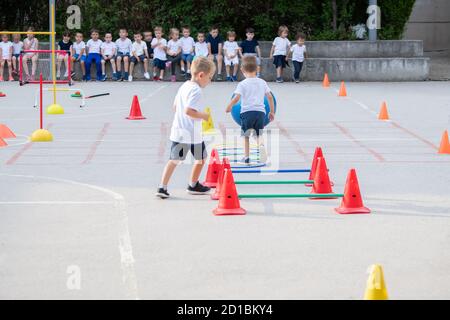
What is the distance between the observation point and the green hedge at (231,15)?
33.0m

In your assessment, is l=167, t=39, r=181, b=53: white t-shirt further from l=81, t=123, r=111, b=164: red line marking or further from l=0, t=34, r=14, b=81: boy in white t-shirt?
l=81, t=123, r=111, b=164: red line marking

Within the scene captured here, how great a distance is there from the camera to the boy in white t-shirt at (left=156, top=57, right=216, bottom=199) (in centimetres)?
1047

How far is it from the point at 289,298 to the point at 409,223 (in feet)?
9.51

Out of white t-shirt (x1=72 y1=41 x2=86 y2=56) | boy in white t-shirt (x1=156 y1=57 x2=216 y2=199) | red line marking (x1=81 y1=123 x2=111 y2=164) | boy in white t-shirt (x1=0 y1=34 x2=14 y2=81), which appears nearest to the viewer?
boy in white t-shirt (x1=156 y1=57 x2=216 y2=199)

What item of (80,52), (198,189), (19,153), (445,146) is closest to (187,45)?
(80,52)

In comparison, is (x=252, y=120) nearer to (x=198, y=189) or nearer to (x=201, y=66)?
(x=198, y=189)

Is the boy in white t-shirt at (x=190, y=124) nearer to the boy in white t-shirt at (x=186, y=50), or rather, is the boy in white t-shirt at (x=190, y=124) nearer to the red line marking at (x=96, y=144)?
the red line marking at (x=96, y=144)

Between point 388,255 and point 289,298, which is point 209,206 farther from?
point 289,298

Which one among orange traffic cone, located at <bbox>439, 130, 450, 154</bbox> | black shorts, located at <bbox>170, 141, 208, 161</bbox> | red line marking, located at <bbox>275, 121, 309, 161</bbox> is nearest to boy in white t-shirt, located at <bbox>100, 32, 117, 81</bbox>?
red line marking, located at <bbox>275, 121, 309, 161</bbox>

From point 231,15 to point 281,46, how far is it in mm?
4275

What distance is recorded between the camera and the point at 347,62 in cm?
3042

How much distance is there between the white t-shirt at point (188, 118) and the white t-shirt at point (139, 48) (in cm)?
1989

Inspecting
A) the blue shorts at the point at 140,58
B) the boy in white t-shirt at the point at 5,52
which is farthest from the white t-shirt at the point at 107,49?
the boy in white t-shirt at the point at 5,52

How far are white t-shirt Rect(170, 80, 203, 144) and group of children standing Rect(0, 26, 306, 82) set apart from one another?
1916 centimetres
